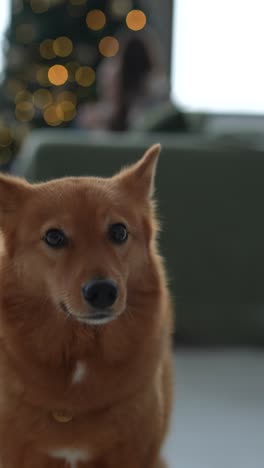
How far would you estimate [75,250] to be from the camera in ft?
4.69

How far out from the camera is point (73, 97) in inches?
230

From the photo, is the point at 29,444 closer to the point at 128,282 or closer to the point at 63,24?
the point at 128,282

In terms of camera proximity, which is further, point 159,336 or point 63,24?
point 63,24

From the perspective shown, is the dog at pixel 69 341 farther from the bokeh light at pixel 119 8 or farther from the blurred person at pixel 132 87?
the bokeh light at pixel 119 8

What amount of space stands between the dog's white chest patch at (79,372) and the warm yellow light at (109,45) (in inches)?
185

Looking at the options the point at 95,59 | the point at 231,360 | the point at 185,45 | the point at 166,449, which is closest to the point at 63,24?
the point at 95,59

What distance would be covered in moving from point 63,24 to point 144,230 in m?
4.62

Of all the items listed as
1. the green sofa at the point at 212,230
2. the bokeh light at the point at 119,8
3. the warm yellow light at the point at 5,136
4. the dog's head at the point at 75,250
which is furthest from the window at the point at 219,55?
the dog's head at the point at 75,250

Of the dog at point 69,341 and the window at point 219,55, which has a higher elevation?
the dog at point 69,341

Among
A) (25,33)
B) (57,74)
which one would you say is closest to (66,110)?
(57,74)

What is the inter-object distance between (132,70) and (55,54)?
4.75 ft

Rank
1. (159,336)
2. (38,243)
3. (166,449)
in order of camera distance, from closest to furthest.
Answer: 1. (38,243)
2. (159,336)
3. (166,449)

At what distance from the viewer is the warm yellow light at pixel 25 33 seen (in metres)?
5.82

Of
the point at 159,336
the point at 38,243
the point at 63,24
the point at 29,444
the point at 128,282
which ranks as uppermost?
the point at 38,243
